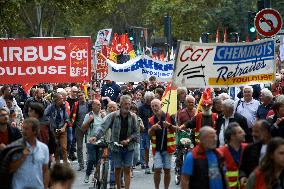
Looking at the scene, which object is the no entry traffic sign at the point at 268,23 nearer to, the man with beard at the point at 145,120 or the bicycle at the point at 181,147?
the man with beard at the point at 145,120

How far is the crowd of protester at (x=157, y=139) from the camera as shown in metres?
11.2

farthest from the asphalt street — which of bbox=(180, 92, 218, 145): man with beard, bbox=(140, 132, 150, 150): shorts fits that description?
bbox=(180, 92, 218, 145): man with beard

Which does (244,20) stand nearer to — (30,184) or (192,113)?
(192,113)

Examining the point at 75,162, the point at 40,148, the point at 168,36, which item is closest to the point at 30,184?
the point at 40,148

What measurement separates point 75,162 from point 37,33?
28337 millimetres

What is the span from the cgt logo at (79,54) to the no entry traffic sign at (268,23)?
11.3ft

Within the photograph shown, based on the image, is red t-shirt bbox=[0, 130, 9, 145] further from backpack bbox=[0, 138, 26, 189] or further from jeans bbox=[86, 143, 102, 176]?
jeans bbox=[86, 143, 102, 176]

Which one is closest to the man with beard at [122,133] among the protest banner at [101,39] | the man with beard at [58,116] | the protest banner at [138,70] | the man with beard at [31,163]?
the man with beard at [58,116]

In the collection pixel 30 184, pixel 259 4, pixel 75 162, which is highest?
pixel 259 4

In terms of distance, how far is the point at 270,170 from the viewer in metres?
10.2

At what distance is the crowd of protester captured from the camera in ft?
36.7

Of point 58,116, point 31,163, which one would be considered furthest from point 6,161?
point 58,116

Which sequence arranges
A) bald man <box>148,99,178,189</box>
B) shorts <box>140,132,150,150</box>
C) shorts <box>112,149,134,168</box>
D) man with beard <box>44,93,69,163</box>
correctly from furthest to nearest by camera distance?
shorts <box>140,132,150,150</box>, man with beard <box>44,93,69,163</box>, shorts <box>112,149,134,168</box>, bald man <box>148,99,178,189</box>

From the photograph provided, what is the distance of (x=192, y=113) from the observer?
1869cm
